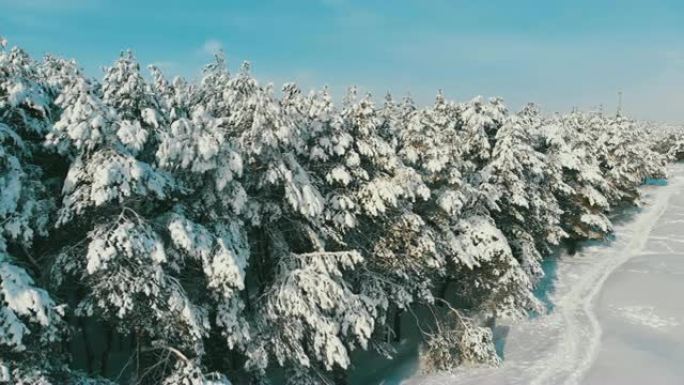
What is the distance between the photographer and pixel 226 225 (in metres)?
14.5

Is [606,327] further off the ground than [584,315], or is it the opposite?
[584,315]

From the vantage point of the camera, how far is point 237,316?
1480 cm

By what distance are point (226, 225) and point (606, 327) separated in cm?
2176

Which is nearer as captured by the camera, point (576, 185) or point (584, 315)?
point (584, 315)

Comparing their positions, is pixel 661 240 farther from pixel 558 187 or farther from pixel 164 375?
pixel 164 375

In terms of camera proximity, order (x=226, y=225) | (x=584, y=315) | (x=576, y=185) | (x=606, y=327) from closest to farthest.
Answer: (x=226, y=225), (x=606, y=327), (x=584, y=315), (x=576, y=185)

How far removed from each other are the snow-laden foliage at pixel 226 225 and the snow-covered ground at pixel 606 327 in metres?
1.94

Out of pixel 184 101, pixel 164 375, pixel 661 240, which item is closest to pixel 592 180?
pixel 661 240

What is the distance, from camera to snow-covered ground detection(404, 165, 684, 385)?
2153cm

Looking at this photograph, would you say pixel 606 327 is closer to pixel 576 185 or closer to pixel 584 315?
pixel 584 315

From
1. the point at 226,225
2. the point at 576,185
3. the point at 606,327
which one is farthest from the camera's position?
the point at 576,185

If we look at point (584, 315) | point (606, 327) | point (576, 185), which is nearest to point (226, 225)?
point (606, 327)

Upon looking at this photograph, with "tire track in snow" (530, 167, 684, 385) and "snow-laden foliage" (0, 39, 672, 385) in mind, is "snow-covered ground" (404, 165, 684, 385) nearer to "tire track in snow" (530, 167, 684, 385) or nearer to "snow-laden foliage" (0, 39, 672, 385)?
"tire track in snow" (530, 167, 684, 385)

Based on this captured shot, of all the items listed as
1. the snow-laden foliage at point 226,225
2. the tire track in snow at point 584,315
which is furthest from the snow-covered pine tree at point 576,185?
the snow-laden foliage at point 226,225
